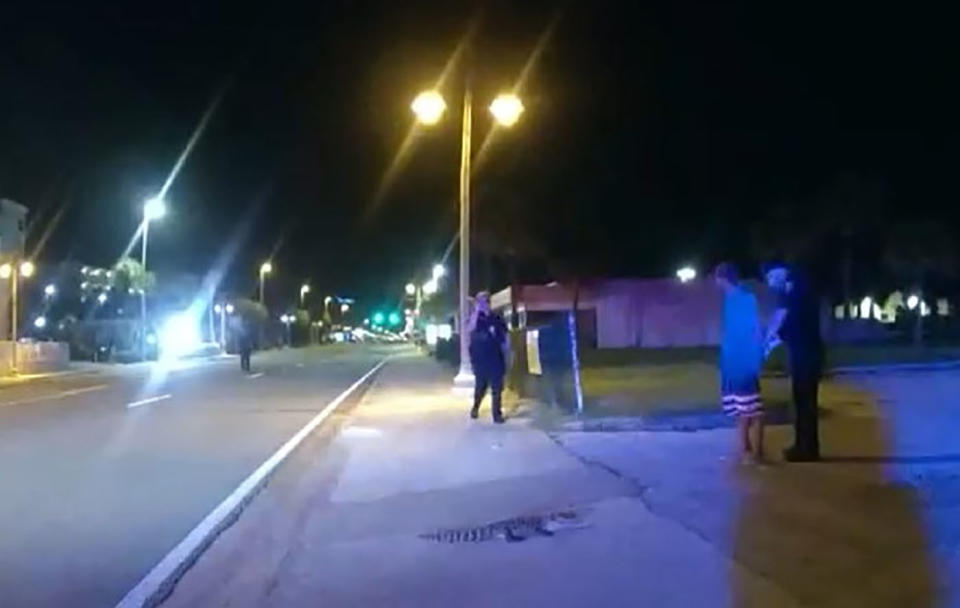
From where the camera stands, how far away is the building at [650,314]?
208 ft

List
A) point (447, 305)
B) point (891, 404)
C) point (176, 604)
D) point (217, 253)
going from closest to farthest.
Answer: point (176, 604), point (891, 404), point (447, 305), point (217, 253)

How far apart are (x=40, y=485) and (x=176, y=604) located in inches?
252

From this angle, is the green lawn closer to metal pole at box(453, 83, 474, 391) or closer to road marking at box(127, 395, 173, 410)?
metal pole at box(453, 83, 474, 391)

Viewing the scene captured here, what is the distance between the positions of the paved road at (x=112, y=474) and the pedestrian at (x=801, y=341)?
567 centimetres

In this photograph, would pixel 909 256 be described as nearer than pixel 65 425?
No

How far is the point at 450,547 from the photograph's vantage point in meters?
10.3

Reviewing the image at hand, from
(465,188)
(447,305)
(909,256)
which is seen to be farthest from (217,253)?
(465,188)

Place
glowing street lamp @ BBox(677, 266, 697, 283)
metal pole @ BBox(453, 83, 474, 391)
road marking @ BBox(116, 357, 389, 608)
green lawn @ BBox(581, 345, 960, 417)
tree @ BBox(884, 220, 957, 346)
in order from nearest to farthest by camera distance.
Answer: road marking @ BBox(116, 357, 389, 608) < green lawn @ BBox(581, 345, 960, 417) < metal pole @ BBox(453, 83, 474, 391) < tree @ BBox(884, 220, 957, 346) < glowing street lamp @ BBox(677, 266, 697, 283)

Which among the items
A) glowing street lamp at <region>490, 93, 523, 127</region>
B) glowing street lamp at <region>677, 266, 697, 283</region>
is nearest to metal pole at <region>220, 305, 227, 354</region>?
glowing street lamp at <region>677, 266, 697, 283</region>

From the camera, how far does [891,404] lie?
2278 centimetres

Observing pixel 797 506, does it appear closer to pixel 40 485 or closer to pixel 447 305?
pixel 40 485

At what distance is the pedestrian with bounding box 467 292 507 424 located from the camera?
21.7 m

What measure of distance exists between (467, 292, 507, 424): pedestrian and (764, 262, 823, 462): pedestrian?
801 cm

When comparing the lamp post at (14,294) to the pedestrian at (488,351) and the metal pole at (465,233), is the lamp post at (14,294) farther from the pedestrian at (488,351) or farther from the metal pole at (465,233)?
the pedestrian at (488,351)
